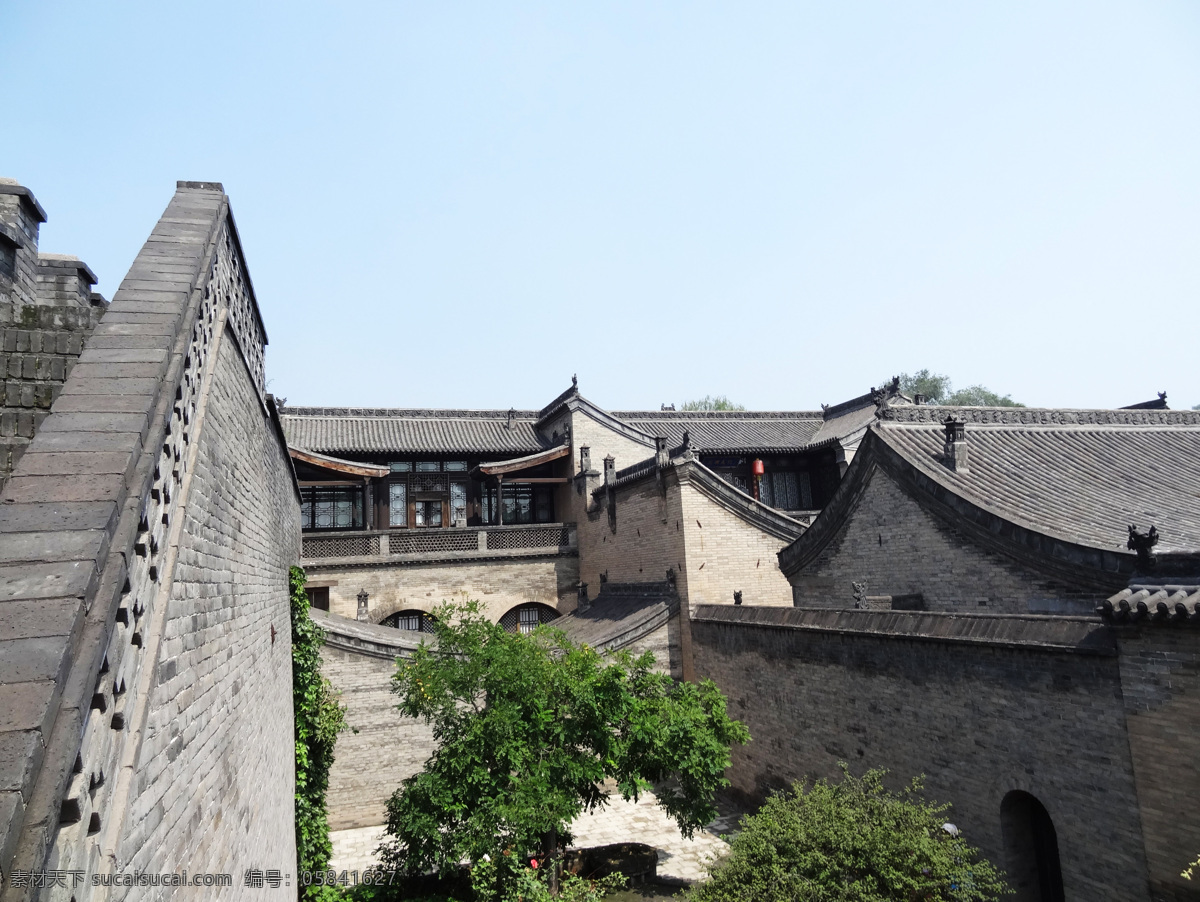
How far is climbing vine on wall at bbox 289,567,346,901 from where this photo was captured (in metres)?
9.37

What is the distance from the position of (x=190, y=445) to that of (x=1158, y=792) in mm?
8538

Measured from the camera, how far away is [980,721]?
8672 mm

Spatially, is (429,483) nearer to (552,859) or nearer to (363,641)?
(363,641)

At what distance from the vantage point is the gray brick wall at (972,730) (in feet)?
23.9

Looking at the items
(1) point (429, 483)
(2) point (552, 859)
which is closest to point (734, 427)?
(1) point (429, 483)

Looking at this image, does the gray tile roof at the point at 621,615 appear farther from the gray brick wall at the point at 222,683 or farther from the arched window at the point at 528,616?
the gray brick wall at the point at 222,683

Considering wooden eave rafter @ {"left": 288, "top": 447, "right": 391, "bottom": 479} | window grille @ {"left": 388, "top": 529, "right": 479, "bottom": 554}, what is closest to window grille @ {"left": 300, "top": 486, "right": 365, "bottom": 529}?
window grille @ {"left": 388, "top": 529, "right": 479, "bottom": 554}

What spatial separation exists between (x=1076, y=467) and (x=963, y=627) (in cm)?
617

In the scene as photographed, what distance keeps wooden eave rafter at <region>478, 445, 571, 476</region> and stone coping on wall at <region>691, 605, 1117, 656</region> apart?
10.7 metres

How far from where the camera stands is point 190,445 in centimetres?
400

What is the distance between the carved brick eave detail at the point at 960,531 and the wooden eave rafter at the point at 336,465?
36.6 feet

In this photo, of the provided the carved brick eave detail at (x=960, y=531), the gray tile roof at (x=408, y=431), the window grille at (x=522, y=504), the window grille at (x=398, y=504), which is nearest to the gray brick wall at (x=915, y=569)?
the carved brick eave detail at (x=960, y=531)

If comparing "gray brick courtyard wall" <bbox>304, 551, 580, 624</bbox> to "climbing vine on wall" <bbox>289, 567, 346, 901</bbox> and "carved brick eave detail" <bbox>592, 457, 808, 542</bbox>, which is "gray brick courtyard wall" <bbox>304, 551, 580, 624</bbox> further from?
"climbing vine on wall" <bbox>289, 567, 346, 901</bbox>

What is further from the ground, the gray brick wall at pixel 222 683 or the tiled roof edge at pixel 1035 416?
the tiled roof edge at pixel 1035 416
